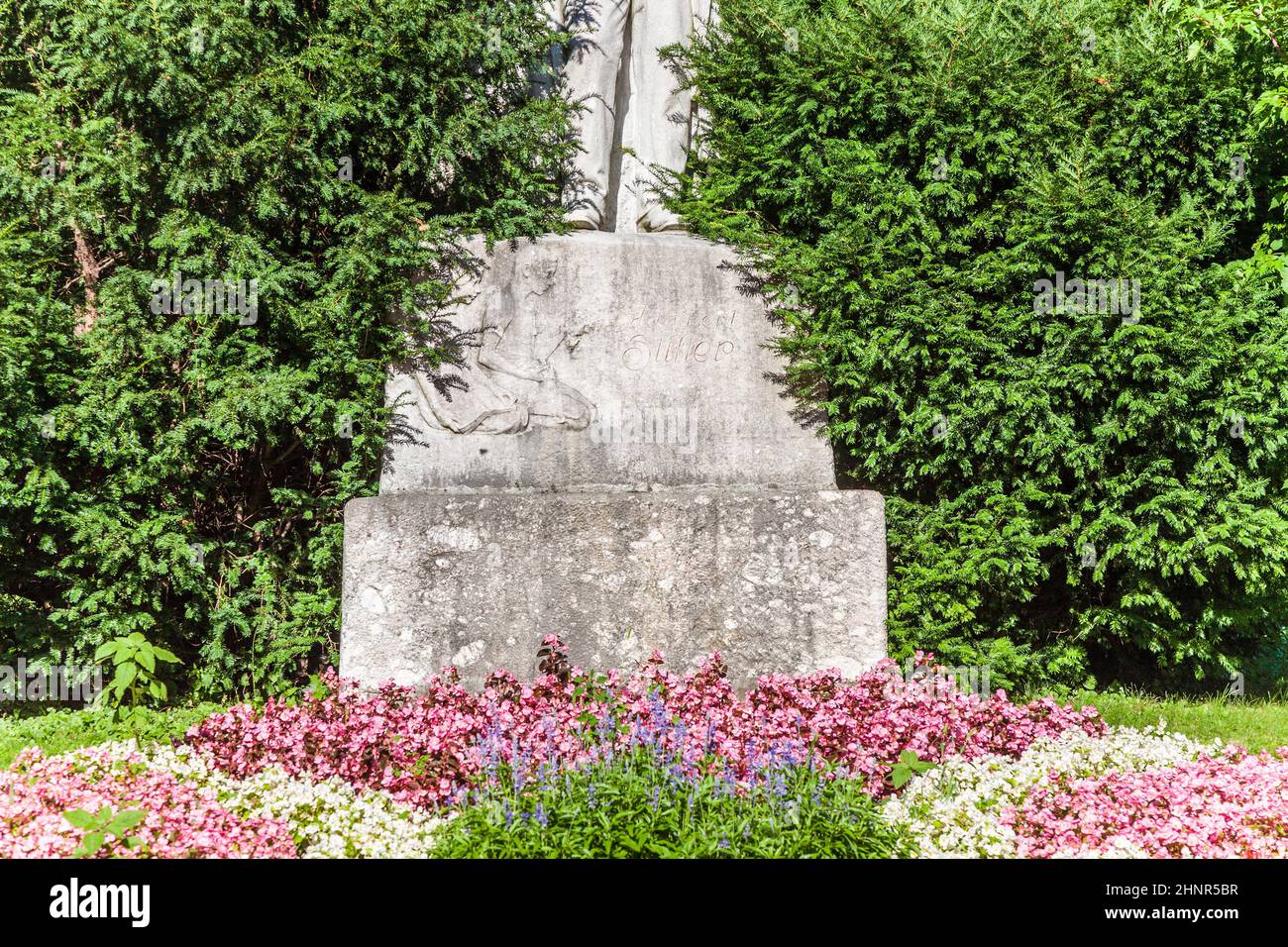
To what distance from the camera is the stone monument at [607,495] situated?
479cm

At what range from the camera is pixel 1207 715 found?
5527 millimetres

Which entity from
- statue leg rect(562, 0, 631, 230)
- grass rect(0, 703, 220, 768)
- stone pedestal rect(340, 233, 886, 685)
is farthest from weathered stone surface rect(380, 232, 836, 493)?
grass rect(0, 703, 220, 768)

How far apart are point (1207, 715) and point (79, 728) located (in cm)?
590

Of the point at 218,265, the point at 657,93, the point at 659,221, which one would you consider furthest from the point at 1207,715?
the point at 218,265

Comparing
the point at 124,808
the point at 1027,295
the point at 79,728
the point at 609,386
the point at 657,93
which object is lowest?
the point at 79,728

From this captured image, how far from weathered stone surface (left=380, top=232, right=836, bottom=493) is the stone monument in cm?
1

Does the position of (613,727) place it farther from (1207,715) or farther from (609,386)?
(1207,715)

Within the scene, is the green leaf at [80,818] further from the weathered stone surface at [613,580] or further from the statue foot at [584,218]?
the statue foot at [584,218]

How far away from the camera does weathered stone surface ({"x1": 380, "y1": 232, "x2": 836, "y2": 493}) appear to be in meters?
5.08

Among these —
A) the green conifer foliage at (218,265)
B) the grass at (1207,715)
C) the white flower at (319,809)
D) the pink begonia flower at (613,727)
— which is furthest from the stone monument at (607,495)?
the grass at (1207,715)

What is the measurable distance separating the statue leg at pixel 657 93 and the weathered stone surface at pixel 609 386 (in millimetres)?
683

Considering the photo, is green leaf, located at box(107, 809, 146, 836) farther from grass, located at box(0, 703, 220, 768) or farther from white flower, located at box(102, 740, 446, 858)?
grass, located at box(0, 703, 220, 768)

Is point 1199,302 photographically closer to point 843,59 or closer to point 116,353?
point 843,59

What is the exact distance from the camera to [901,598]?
5.32m
